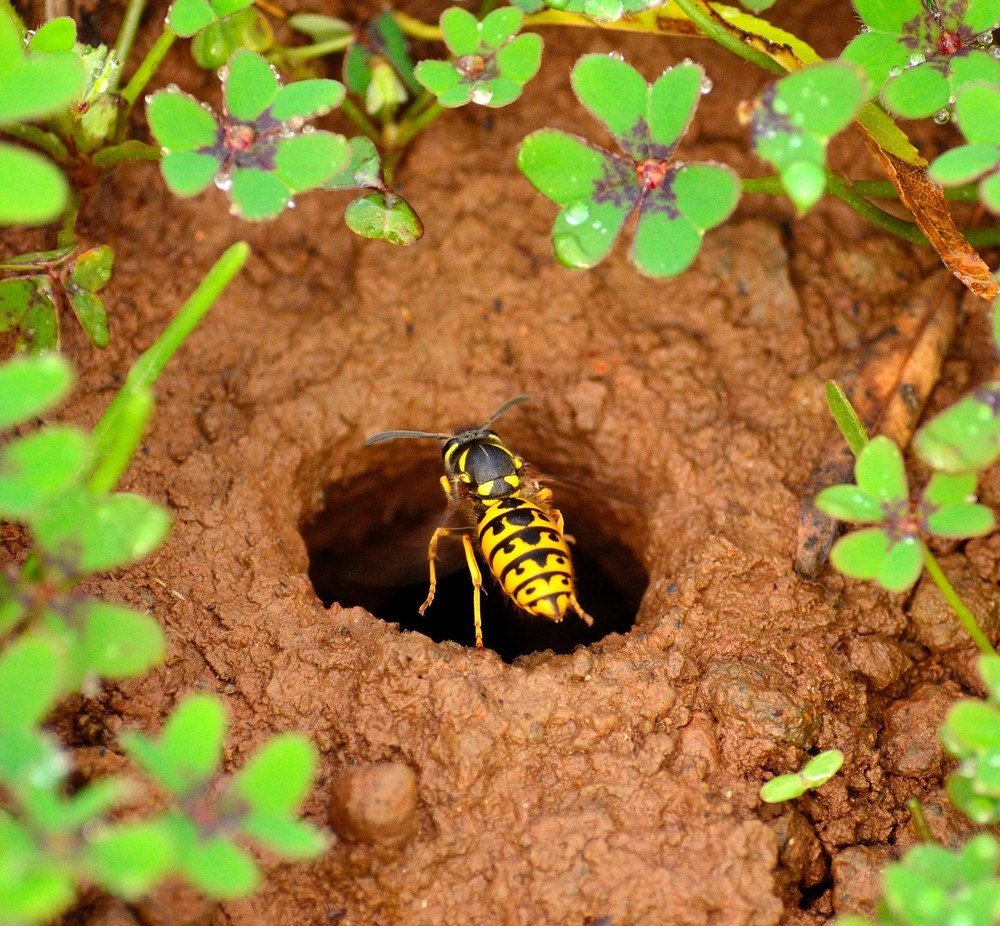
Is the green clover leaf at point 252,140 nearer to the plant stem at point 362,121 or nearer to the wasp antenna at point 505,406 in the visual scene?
the plant stem at point 362,121

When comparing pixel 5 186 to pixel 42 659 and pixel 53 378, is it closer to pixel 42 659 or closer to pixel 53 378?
pixel 53 378

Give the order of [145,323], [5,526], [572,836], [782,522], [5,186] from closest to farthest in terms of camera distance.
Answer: [5,186] < [572,836] < [5,526] < [782,522] < [145,323]

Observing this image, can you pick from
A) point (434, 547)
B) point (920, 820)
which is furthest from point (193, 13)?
point (920, 820)

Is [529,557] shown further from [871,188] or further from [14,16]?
[14,16]

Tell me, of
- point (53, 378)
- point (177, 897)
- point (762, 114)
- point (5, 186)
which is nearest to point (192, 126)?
point (5, 186)

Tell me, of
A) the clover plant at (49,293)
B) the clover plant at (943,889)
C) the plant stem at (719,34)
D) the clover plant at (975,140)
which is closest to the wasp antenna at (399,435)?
the clover plant at (49,293)

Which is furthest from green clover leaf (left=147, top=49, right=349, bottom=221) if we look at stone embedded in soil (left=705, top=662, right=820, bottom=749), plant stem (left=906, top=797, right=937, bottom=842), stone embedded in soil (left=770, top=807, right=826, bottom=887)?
plant stem (left=906, top=797, right=937, bottom=842)

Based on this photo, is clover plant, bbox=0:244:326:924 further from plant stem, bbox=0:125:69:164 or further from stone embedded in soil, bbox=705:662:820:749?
plant stem, bbox=0:125:69:164
